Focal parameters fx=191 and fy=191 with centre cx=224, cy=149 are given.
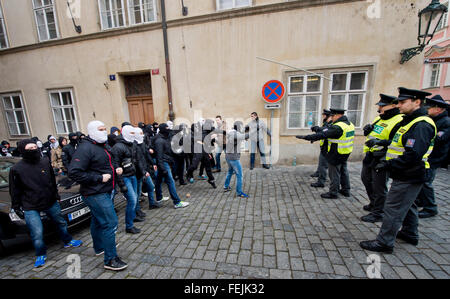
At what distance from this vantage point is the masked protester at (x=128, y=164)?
3.32 metres

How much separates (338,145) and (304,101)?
3356 millimetres

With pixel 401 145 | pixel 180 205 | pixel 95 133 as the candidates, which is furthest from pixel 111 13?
pixel 401 145

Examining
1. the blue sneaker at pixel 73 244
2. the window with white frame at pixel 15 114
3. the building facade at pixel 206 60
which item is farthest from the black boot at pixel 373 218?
the window with white frame at pixel 15 114

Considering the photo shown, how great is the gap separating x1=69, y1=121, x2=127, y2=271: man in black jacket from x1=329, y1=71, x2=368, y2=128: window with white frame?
7109mm

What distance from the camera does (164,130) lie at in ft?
14.8

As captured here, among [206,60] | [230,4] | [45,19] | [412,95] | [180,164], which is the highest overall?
[45,19]

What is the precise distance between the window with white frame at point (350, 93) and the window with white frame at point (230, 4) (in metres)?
4.00

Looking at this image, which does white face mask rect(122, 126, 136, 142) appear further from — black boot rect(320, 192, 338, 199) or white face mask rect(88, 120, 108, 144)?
black boot rect(320, 192, 338, 199)

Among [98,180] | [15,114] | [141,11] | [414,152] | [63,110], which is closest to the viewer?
[414,152]

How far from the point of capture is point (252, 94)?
281 inches

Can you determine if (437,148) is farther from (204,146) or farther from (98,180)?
(98,180)

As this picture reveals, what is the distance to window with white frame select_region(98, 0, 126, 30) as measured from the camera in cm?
769

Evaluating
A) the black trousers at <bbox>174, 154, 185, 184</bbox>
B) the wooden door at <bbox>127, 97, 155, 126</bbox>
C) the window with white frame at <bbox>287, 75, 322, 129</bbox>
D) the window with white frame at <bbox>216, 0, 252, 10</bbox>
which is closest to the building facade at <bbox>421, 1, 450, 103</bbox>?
the window with white frame at <bbox>287, 75, 322, 129</bbox>
